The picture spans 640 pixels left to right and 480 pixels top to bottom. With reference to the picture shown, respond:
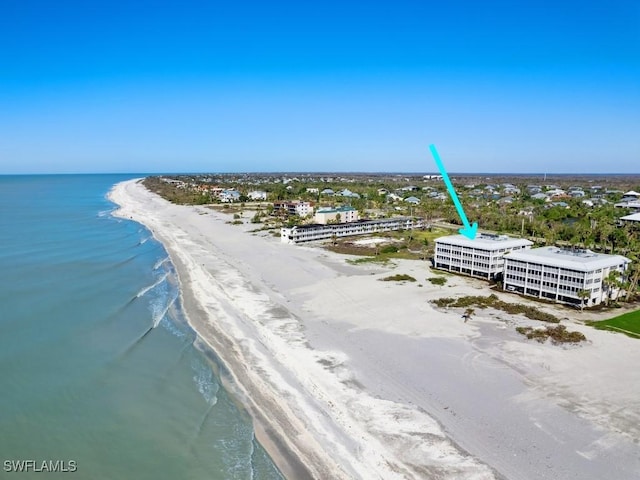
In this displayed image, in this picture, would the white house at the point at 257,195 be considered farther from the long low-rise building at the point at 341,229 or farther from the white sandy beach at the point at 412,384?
the white sandy beach at the point at 412,384

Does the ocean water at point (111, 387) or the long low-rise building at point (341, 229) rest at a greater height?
the long low-rise building at point (341, 229)

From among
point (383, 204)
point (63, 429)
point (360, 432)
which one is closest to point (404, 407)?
point (360, 432)

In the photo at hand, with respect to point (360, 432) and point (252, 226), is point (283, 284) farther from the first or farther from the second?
point (252, 226)

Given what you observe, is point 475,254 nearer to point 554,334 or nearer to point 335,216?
point 554,334

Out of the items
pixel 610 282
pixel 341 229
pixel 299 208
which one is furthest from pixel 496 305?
pixel 299 208

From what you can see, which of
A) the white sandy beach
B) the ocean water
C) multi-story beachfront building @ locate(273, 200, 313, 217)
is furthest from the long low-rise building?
the white sandy beach

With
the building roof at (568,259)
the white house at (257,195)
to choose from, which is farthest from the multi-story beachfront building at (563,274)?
the white house at (257,195)

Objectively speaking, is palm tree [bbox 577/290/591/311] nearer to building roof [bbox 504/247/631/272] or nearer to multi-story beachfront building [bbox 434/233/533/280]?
building roof [bbox 504/247/631/272]
